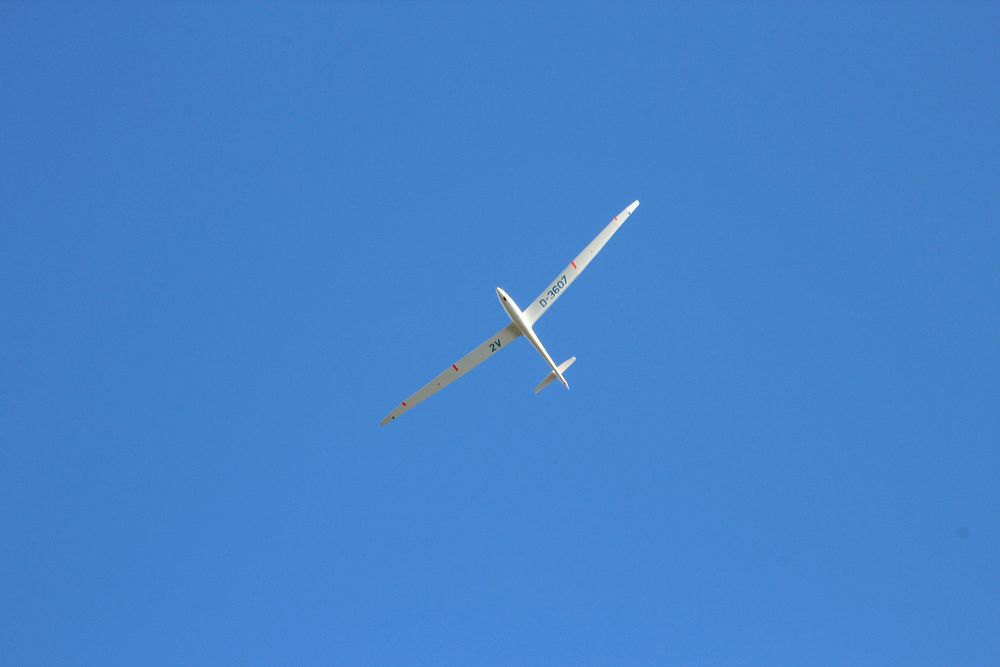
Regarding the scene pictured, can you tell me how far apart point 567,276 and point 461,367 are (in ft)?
18.8

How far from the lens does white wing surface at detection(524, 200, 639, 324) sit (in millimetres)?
48562

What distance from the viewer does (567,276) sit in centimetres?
4891

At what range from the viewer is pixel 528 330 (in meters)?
48.5

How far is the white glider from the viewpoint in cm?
4850

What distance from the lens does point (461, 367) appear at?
165 ft

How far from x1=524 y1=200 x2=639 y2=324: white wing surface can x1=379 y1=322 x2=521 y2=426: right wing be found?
3.55 feet

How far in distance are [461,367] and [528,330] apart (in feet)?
11.5

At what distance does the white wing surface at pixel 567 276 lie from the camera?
48562 mm

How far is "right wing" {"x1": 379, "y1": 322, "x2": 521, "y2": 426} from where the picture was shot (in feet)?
162

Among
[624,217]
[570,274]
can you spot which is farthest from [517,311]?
[624,217]

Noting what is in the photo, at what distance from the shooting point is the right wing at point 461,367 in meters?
49.4

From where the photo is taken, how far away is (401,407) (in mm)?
51312

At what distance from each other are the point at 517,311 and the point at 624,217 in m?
6.45

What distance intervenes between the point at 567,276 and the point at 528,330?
2.66 m
